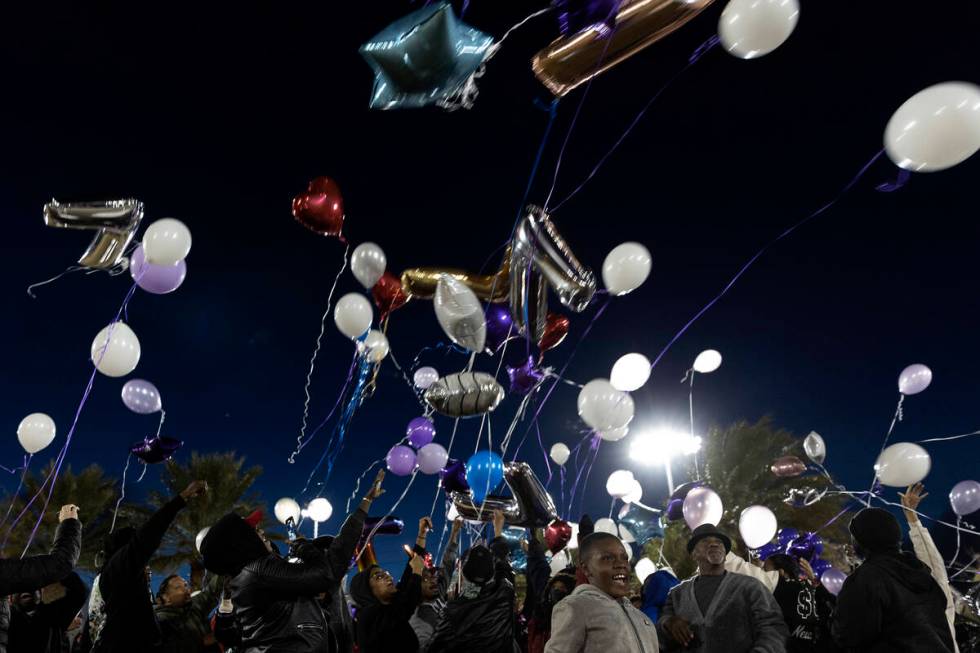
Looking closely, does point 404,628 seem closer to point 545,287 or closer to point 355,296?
point 545,287

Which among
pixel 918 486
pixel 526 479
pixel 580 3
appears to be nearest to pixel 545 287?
pixel 526 479

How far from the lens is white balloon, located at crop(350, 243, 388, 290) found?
674 cm

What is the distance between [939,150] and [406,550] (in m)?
4.81

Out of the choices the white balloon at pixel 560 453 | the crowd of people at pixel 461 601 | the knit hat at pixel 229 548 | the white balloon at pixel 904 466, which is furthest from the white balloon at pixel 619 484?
the knit hat at pixel 229 548

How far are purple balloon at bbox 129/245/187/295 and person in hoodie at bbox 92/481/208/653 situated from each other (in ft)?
10.4

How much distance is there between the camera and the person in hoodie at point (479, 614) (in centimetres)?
355

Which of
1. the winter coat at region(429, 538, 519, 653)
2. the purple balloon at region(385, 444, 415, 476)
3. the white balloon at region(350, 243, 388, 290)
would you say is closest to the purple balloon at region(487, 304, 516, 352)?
the white balloon at region(350, 243, 388, 290)

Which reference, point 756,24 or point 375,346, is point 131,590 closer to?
point 375,346

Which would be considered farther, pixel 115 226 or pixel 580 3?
pixel 115 226

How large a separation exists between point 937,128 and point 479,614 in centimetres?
430

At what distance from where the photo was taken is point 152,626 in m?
3.58

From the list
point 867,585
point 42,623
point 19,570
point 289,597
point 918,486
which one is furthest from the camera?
point 918,486

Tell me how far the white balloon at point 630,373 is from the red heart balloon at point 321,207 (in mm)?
3734

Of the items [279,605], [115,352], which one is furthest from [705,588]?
[115,352]
